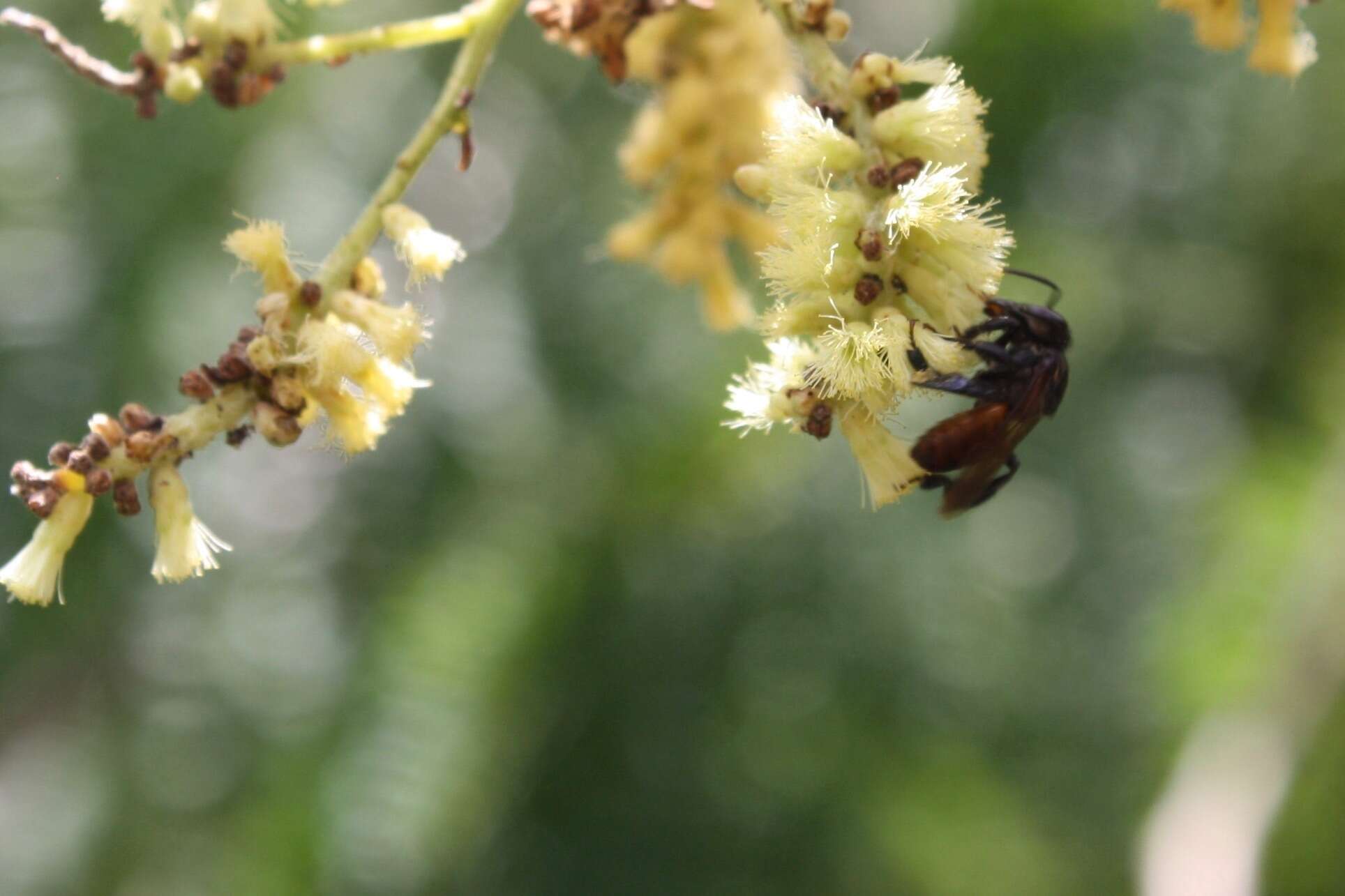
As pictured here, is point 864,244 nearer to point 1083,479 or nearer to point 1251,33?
point 1251,33

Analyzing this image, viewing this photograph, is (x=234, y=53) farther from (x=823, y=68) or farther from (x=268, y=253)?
(x=823, y=68)

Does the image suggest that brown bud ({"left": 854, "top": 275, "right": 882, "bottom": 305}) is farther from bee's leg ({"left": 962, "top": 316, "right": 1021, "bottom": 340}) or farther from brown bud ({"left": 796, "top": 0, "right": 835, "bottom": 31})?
brown bud ({"left": 796, "top": 0, "right": 835, "bottom": 31})

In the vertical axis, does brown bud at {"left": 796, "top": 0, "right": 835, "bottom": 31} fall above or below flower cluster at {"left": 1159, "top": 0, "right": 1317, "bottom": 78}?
below

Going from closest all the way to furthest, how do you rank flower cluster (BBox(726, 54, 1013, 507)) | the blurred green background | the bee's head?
flower cluster (BBox(726, 54, 1013, 507)), the bee's head, the blurred green background

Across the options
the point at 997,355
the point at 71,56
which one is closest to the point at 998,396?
the point at 997,355

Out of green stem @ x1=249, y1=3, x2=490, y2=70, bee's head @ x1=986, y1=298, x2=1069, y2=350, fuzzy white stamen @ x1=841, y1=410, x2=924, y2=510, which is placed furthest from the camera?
bee's head @ x1=986, y1=298, x2=1069, y2=350

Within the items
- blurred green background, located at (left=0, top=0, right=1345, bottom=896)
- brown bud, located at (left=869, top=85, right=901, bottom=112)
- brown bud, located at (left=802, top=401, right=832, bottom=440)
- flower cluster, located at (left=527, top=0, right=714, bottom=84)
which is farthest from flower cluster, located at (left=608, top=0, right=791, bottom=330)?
blurred green background, located at (left=0, top=0, right=1345, bottom=896)

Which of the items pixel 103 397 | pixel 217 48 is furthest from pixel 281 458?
pixel 217 48
